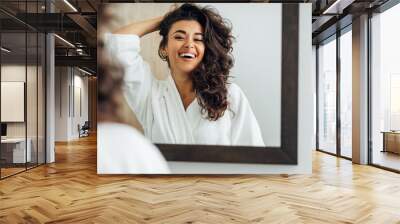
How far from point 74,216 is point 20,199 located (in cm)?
127

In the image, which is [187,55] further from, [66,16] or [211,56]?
[66,16]

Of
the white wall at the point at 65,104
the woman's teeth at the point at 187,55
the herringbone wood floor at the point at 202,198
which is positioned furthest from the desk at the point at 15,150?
the white wall at the point at 65,104

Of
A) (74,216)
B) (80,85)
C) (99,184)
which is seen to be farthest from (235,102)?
(80,85)

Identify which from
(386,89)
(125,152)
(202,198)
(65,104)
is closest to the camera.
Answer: (202,198)

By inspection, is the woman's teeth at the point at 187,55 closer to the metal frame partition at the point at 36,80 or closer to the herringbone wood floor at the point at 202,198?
the herringbone wood floor at the point at 202,198

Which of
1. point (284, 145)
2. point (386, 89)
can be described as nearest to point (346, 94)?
point (386, 89)

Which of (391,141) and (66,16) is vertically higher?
(66,16)

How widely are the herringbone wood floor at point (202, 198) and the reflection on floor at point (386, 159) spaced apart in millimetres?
518

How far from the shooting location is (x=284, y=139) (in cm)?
620

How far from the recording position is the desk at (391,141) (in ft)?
24.4

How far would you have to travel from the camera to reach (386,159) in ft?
25.2

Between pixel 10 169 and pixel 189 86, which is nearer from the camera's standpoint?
pixel 189 86

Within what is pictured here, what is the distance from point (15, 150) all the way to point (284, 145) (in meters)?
4.73

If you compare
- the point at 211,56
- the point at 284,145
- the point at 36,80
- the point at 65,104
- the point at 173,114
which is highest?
the point at 211,56
